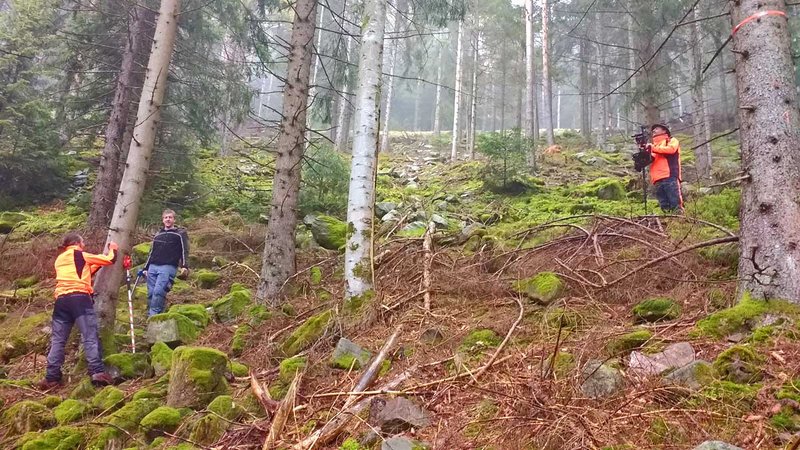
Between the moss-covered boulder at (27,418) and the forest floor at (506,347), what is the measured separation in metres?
0.02

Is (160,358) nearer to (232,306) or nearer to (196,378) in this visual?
(196,378)

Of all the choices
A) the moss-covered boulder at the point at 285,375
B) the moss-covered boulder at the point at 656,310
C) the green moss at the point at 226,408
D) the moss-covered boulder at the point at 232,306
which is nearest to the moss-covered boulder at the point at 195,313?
the moss-covered boulder at the point at 232,306

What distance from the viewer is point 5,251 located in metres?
10.5

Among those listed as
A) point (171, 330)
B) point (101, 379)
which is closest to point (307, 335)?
point (171, 330)

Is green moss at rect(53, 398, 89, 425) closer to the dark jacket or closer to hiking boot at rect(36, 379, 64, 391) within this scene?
hiking boot at rect(36, 379, 64, 391)

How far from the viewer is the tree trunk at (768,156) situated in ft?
13.4

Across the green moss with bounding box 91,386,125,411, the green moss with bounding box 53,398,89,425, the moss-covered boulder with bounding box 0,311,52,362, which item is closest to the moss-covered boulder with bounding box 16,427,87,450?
the green moss with bounding box 53,398,89,425

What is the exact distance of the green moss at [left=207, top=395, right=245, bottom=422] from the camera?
416 cm

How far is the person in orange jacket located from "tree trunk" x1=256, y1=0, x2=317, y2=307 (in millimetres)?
5589

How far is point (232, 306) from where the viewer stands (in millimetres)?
7801

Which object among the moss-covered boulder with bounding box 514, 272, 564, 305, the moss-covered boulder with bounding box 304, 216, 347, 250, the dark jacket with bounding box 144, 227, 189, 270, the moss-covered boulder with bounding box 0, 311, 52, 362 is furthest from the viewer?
the moss-covered boulder with bounding box 304, 216, 347, 250

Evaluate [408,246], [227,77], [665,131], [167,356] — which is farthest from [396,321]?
[227,77]

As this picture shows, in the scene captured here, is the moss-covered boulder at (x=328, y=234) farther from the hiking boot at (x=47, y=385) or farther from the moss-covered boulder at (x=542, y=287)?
the hiking boot at (x=47, y=385)

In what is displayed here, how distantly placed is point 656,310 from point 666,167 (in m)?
4.10
